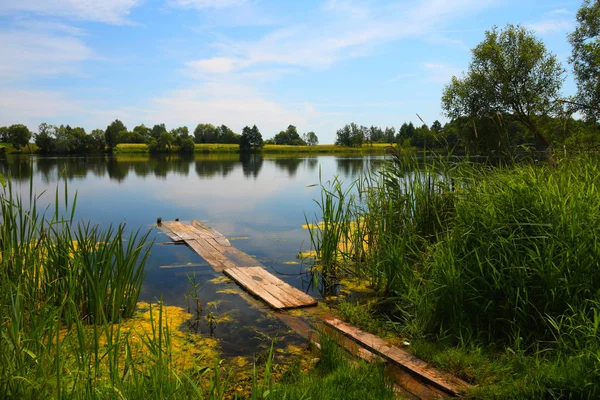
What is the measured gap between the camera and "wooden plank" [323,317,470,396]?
3251mm

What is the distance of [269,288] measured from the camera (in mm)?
6410

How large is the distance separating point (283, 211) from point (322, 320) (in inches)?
A: 433

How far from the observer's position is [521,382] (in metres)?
3.03

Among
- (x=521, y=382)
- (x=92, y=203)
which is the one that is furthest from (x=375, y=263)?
(x=92, y=203)

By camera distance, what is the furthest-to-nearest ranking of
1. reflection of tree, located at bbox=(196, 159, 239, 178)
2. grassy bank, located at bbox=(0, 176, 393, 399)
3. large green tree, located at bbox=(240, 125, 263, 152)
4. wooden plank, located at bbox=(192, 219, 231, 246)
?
large green tree, located at bbox=(240, 125, 263, 152) < reflection of tree, located at bbox=(196, 159, 239, 178) < wooden plank, located at bbox=(192, 219, 231, 246) < grassy bank, located at bbox=(0, 176, 393, 399)

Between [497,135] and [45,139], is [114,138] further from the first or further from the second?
[497,135]

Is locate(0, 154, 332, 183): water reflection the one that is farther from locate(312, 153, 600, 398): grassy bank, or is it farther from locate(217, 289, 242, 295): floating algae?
locate(312, 153, 600, 398): grassy bank

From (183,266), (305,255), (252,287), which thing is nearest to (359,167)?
(305,255)

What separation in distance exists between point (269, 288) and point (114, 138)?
9486 cm

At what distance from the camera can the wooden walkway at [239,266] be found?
5.94 meters

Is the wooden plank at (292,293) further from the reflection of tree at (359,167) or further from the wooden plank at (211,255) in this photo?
the reflection of tree at (359,167)

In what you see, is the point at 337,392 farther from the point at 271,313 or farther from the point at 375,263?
the point at 375,263

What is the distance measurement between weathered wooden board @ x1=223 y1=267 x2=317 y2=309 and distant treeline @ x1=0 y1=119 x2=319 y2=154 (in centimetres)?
8145

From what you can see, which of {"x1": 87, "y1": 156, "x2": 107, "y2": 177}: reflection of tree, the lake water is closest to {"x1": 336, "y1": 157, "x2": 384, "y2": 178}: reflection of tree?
the lake water
